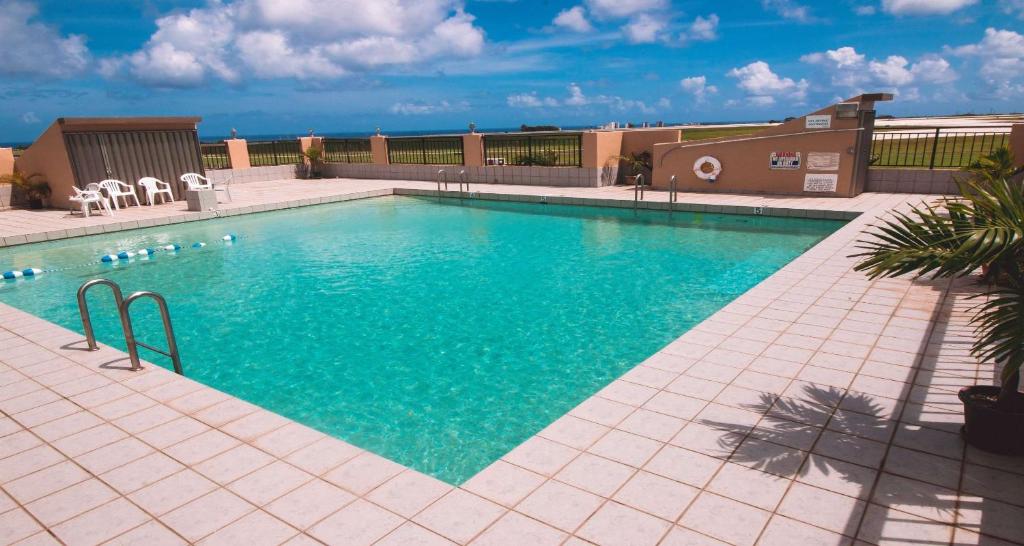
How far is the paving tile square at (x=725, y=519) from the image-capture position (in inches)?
99.1

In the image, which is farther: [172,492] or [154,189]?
[154,189]

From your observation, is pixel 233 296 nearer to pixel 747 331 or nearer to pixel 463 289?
pixel 463 289

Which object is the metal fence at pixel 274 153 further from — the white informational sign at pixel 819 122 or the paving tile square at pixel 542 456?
the paving tile square at pixel 542 456

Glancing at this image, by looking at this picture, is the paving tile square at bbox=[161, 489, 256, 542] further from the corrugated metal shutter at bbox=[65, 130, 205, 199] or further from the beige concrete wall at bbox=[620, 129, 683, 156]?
the corrugated metal shutter at bbox=[65, 130, 205, 199]

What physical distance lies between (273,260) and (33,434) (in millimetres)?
6278

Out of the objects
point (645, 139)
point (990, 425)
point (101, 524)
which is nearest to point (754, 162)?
point (645, 139)

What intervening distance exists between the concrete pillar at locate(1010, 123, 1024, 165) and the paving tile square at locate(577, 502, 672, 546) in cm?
1224

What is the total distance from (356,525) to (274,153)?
818 inches

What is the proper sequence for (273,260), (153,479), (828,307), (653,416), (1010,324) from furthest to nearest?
(273,260) < (828,307) < (653,416) < (153,479) < (1010,324)

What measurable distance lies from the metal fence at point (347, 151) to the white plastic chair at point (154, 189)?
277 inches

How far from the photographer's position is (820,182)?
12.2m

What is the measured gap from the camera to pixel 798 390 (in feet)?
12.7

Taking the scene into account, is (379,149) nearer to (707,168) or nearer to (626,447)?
(707,168)

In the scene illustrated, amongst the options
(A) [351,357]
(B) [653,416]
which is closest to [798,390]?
(B) [653,416]
